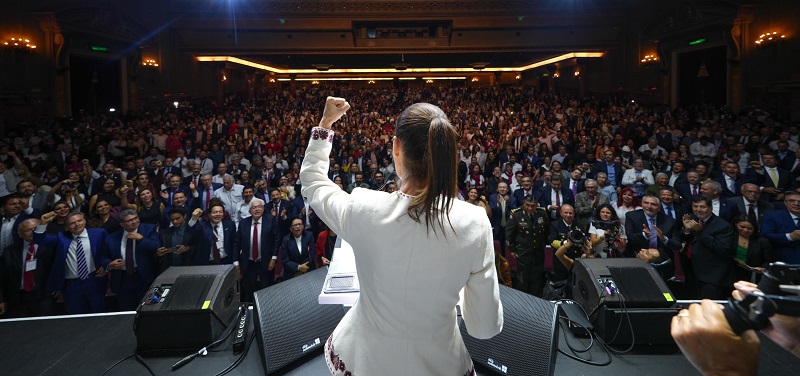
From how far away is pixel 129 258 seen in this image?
3.54 m

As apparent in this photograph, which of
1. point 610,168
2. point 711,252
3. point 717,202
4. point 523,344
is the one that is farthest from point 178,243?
point 610,168

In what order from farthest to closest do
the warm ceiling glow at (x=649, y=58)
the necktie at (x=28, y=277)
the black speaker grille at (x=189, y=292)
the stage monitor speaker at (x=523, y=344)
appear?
the warm ceiling glow at (x=649, y=58), the necktie at (x=28, y=277), the black speaker grille at (x=189, y=292), the stage monitor speaker at (x=523, y=344)

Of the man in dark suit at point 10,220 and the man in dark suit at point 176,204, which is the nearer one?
the man in dark suit at point 10,220

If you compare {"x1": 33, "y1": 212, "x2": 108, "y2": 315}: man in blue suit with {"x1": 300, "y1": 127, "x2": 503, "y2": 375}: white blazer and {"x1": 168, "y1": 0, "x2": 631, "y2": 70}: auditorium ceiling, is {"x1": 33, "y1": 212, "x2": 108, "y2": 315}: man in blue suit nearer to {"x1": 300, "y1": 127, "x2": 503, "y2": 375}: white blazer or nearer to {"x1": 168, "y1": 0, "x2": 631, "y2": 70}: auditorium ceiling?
{"x1": 300, "y1": 127, "x2": 503, "y2": 375}: white blazer

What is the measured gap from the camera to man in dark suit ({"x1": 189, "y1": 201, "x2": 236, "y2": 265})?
3.95 metres

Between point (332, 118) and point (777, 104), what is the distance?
477 inches

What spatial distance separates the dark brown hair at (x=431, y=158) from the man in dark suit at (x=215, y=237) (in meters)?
3.62

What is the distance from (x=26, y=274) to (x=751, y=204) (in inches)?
259

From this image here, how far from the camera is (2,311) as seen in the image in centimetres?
317

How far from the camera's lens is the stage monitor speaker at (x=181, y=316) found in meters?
1.92

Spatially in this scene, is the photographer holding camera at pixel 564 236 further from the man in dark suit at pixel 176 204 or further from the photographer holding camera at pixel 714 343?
the man in dark suit at pixel 176 204

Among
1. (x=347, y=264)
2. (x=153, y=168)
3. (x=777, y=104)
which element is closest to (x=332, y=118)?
(x=347, y=264)

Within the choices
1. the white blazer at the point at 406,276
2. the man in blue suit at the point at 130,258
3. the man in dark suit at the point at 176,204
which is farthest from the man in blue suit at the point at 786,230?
the man in dark suit at the point at 176,204

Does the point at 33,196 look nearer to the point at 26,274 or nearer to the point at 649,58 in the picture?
the point at 26,274
